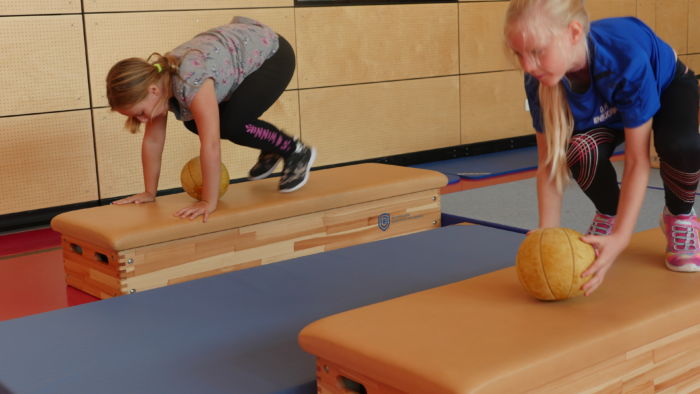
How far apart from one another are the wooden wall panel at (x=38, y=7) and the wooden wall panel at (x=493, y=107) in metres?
2.80

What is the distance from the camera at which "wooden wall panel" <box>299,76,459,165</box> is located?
17.1 feet

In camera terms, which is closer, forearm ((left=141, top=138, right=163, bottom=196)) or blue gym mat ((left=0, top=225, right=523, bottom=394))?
blue gym mat ((left=0, top=225, right=523, bottom=394))

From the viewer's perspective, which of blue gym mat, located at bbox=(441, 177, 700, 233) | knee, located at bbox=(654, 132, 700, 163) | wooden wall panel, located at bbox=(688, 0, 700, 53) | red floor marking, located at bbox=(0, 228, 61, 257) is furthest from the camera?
wooden wall panel, located at bbox=(688, 0, 700, 53)

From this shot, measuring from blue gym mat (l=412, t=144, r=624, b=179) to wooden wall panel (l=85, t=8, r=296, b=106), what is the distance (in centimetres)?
174

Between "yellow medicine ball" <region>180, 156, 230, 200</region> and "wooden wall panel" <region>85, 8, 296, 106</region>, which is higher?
"wooden wall panel" <region>85, 8, 296, 106</region>

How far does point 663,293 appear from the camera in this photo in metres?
1.84

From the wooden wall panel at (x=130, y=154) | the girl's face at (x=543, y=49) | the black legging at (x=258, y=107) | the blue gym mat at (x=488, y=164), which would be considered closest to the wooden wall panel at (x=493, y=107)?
the blue gym mat at (x=488, y=164)

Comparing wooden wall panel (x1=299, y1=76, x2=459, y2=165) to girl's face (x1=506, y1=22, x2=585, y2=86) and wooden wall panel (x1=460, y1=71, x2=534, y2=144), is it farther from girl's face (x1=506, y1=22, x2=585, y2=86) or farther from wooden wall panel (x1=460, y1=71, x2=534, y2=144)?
girl's face (x1=506, y1=22, x2=585, y2=86)

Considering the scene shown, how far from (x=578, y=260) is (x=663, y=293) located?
0.77 ft

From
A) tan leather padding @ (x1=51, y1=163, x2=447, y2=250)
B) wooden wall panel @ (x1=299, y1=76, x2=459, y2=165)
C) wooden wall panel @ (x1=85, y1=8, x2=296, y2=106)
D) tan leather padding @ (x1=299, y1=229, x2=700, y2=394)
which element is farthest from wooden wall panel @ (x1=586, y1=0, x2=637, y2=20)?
tan leather padding @ (x1=299, y1=229, x2=700, y2=394)

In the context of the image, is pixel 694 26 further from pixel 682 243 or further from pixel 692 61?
pixel 682 243

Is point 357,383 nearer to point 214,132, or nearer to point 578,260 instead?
point 578,260

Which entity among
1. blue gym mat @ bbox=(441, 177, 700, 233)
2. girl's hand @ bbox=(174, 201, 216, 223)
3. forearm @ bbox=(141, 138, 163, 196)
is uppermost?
forearm @ bbox=(141, 138, 163, 196)

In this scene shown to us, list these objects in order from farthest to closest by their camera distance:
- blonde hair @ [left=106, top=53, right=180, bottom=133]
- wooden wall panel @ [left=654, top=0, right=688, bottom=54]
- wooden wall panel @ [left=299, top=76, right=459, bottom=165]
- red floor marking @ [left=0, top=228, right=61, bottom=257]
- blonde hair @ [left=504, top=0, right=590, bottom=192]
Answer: wooden wall panel @ [left=654, top=0, right=688, bottom=54] < wooden wall panel @ [left=299, top=76, right=459, bottom=165] < red floor marking @ [left=0, top=228, right=61, bottom=257] < blonde hair @ [left=106, top=53, right=180, bottom=133] < blonde hair @ [left=504, top=0, right=590, bottom=192]
